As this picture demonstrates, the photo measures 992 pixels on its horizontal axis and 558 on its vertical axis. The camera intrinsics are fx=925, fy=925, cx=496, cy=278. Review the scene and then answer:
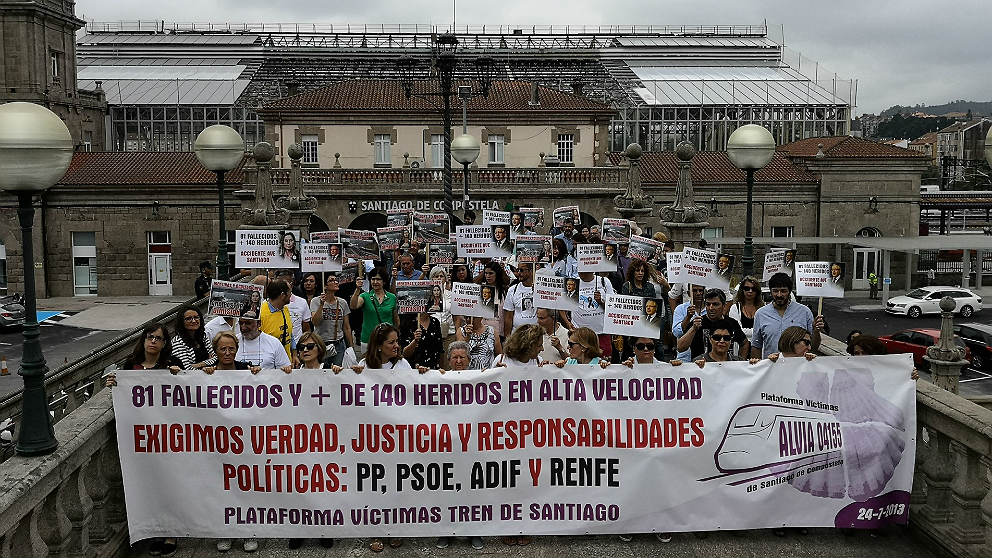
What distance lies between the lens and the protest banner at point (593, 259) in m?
11.2

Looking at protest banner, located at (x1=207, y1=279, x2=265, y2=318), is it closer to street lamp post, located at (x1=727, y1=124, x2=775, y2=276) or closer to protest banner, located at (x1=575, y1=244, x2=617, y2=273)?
protest banner, located at (x1=575, y1=244, x2=617, y2=273)

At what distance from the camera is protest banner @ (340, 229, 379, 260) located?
40.4ft

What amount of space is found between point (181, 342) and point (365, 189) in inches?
1077

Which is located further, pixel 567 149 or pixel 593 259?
pixel 567 149

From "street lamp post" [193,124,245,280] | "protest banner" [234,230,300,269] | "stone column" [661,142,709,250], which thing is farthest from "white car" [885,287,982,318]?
"protest banner" [234,230,300,269]

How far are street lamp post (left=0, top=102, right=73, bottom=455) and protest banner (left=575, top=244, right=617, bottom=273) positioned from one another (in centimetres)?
637

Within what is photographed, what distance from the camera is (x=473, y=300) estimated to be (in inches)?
366

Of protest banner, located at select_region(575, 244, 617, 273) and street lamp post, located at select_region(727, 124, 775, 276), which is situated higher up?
street lamp post, located at select_region(727, 124, 775, 276)

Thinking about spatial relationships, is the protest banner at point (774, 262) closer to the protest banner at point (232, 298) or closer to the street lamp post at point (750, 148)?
the street lamp post at point (750, 148)

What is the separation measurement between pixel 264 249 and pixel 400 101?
101 feet

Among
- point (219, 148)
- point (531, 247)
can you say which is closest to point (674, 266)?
point (531, 247)

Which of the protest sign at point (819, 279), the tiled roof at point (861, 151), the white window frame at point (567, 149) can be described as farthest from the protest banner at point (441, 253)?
the tiled roof at point (861, 151)

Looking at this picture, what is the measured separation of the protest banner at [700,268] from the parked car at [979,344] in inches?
722

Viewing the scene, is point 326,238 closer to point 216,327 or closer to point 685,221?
point 216,327
